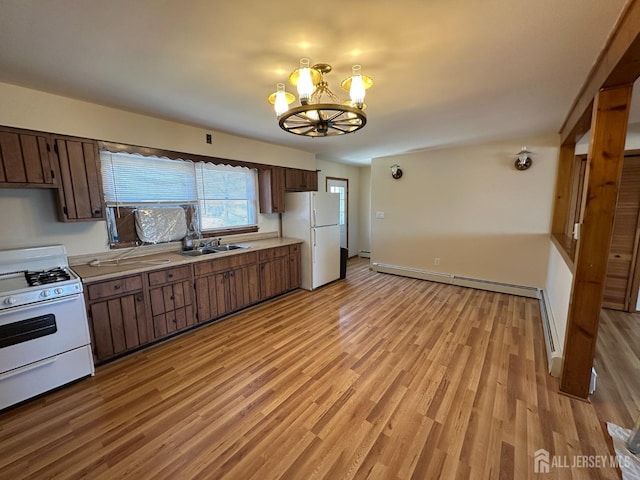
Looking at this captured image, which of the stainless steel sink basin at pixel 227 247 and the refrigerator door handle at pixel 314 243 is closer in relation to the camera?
the stainless steel sink basin at pixel 227 247

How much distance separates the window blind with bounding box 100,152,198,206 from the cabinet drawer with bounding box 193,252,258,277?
91cm

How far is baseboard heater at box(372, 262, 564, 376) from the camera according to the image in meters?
2.26

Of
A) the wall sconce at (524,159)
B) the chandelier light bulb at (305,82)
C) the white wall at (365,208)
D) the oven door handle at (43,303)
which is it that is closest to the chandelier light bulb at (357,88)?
the chandelier light bulb at (305,82)

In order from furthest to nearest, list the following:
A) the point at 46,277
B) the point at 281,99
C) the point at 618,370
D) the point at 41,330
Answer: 1. the point at 618,370
2. the point at 46,277
3. the point at 41,330
4. the point at 281,99

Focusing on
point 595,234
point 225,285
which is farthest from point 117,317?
point 595,234

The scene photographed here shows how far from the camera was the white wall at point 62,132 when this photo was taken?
2.18 metres

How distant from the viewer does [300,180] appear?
4672 millimetres

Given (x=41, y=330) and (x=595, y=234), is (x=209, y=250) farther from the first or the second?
(x=595, y=234)

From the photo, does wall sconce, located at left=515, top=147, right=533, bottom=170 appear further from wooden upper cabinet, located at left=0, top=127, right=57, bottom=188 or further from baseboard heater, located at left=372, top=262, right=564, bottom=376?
wooden upper cabinet, located at left=0, top=127, right=57, bottom=188

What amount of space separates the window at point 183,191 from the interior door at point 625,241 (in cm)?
490

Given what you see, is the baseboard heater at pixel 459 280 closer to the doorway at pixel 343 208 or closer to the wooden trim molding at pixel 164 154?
the doorway at pixel 343 208

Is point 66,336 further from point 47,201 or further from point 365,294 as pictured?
point 365,294

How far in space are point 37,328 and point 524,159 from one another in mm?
5644

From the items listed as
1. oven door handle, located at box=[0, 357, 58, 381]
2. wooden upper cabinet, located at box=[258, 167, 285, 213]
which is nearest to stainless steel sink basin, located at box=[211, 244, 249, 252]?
wooden upper cabinet, located at box=[258, 167, 285, 213]
